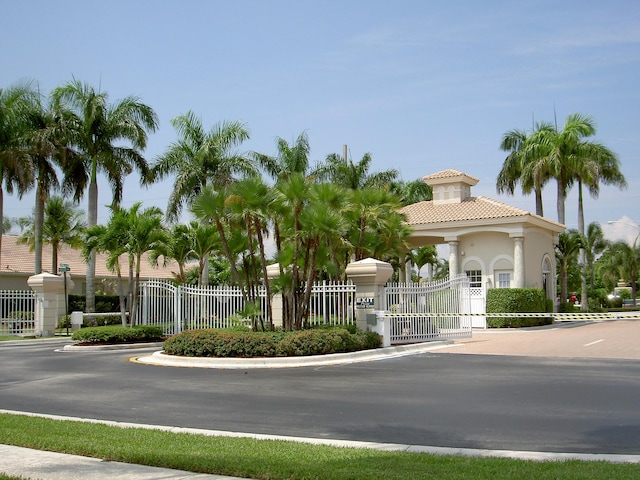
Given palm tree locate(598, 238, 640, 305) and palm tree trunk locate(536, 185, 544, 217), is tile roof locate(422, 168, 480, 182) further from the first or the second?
palm tree locate(598, 238, 640, 305)

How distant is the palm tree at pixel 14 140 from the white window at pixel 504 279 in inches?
920

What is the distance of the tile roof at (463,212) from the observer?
35.6 meters

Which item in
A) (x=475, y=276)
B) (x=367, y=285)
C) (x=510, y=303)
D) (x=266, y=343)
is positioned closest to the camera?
(x=266, y=343)

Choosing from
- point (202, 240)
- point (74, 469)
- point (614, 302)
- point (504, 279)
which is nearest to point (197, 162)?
point (202, 240)

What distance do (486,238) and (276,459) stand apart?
30566 mm

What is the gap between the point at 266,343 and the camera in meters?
18.7

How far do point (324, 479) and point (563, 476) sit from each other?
2.16 meters

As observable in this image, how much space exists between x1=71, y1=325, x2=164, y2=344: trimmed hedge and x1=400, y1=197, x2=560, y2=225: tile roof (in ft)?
47.2

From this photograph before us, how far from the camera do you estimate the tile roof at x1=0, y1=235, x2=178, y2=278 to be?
148ft

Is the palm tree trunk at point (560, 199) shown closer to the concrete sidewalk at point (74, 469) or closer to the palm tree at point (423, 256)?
the palm tree at point (423, 256)

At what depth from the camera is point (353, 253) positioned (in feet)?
87.1

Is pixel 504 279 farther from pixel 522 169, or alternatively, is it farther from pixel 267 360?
pixel 267 360

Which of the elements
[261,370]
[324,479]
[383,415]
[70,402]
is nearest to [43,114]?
[261,370]

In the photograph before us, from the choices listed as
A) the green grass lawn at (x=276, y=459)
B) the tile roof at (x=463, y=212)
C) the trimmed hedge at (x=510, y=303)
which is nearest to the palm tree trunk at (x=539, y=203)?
the tile roof at (x=463, y=212)
